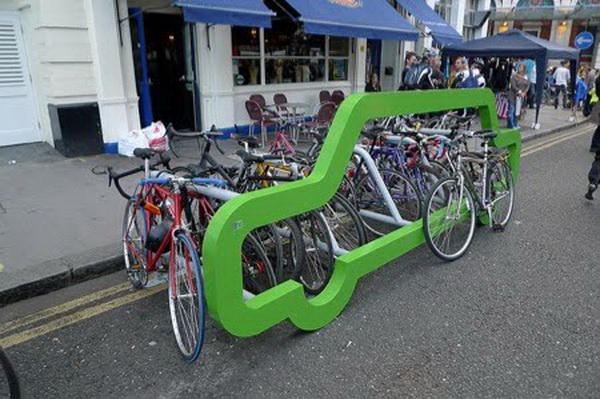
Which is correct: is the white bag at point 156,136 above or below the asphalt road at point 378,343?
above

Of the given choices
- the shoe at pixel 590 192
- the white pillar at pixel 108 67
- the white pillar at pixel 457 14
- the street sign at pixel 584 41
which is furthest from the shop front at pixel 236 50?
the street sign at pixel 584 41

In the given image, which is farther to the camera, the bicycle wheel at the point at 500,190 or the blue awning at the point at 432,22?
the blue awning at the point at 432,22

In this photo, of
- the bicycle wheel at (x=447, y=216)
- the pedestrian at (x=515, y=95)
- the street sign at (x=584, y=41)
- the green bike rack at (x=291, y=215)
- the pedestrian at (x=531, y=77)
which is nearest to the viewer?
the green bike rack at (x=291, y=215)

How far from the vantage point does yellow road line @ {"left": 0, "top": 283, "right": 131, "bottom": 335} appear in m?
3.18

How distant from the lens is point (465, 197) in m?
4.37

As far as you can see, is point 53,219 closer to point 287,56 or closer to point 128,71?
point 128,71

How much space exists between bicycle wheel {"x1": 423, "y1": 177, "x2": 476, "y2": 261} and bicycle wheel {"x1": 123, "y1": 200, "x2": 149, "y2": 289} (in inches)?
92.1

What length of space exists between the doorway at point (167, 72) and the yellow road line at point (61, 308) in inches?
219

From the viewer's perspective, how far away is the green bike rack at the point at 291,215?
8.27 ft

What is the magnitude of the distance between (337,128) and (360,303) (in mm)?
1338

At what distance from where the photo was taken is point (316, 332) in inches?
121

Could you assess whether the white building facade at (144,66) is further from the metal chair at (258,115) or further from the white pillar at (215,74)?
the metal chair at (258,115)

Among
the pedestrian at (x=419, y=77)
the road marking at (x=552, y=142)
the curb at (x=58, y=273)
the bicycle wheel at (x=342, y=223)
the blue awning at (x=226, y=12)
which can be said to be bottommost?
the road marking at (x=552, y=142)

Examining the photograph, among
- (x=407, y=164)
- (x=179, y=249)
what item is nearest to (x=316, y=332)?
(x=179, y=249)
